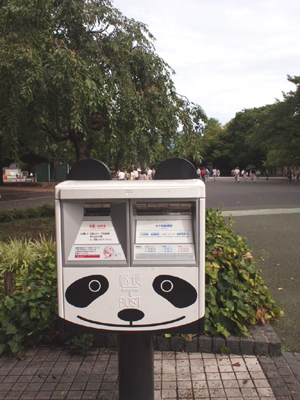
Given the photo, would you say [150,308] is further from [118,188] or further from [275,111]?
[275,111]

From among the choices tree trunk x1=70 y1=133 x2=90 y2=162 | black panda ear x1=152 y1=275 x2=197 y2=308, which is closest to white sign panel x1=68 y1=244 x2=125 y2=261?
black panda ear x1=152 y1=275 x2=197 y2=308

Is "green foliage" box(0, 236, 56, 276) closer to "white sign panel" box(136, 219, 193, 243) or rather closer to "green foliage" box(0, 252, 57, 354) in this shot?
"green foliage" box(0, 252, 57, 354)

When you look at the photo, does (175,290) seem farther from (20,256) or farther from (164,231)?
(20,256)

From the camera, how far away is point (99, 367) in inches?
129

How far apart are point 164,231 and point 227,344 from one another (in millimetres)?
1678

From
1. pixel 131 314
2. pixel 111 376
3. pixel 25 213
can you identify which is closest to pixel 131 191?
pixel 131 314

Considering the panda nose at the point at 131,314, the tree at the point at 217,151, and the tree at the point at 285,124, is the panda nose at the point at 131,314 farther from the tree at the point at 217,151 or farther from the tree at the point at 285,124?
the tree at the point at 217,151

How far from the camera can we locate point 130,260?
7.44 feet

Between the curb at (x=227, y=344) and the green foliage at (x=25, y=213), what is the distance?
7.74m

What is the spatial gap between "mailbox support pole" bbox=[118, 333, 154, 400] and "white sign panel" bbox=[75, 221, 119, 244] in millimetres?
636

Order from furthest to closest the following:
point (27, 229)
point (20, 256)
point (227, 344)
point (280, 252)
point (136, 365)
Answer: point (27, 229), point (280, 252), point (20, 256), point (227, 344), point (136, 365)

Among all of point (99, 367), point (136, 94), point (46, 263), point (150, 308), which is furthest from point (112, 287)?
point (136, 94)

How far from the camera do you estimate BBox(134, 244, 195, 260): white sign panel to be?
7.44 feet

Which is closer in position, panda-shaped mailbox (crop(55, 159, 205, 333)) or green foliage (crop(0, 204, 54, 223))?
panda-shaped mailbox (crop(55, 159, 205, 333))
